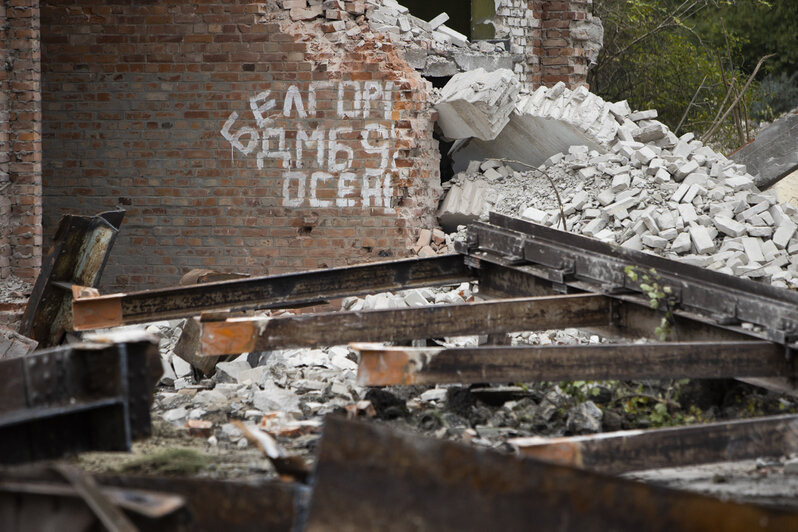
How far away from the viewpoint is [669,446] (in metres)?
3.39

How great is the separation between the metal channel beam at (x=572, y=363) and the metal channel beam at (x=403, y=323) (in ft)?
1.65

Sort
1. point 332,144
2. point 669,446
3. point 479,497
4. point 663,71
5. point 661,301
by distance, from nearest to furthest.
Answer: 1. point 479,497
2. point 669,446
3. point 661,301
4. point 332,144
5. point 663,71

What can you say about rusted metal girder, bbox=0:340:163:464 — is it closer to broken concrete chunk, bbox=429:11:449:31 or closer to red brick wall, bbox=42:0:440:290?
red brick wall, bbox=42:0:440:290

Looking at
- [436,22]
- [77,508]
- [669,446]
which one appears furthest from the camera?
[436,22]

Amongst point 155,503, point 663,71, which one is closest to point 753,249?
point 155,503

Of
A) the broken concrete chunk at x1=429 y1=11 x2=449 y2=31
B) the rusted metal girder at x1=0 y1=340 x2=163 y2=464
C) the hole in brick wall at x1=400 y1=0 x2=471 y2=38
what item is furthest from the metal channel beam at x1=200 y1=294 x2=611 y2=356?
the hole in brick wall at x1=400 y1=0 x2=471 y2=38

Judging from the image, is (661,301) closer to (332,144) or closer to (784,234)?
(784,234)

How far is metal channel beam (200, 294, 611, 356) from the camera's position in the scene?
14.1ft

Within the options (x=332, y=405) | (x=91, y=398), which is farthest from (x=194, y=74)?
(x=91, y=398)

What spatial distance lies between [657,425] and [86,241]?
3831 millimetres

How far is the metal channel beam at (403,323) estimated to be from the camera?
14.1 ft

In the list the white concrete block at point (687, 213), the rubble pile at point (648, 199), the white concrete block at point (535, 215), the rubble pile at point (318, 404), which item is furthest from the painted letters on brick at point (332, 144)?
the white concrete block at point (687, 213)

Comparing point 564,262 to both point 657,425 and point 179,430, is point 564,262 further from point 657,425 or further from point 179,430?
point 179,430

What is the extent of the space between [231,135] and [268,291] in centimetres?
325
